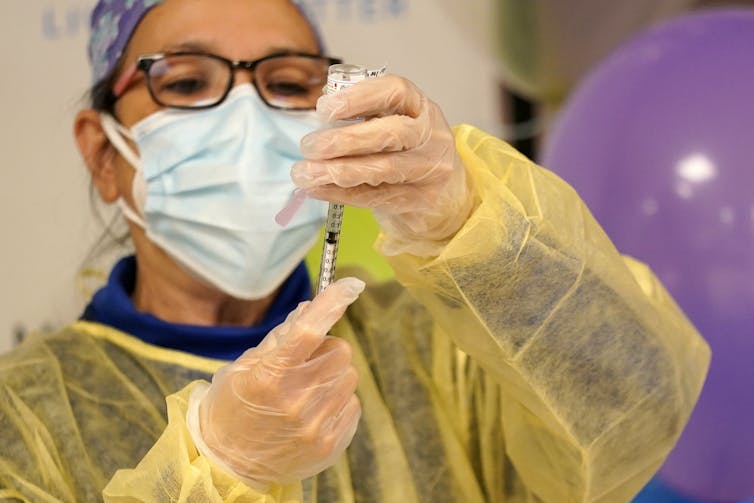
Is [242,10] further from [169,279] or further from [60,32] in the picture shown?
[60,32]

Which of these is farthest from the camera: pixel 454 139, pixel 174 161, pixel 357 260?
pixel 357 260

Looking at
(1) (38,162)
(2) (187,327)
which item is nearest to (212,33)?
(2) (187,327)

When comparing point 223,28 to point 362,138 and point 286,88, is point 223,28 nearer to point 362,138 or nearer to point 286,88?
point 286,88

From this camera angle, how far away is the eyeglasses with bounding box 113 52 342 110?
53.6 inches

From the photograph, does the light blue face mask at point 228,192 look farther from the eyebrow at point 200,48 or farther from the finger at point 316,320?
the finger at point 316,320

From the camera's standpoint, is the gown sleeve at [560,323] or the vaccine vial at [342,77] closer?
the vaccine vial at [342,77]

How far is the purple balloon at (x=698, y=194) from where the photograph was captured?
1457mm

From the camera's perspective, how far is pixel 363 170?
939 mm

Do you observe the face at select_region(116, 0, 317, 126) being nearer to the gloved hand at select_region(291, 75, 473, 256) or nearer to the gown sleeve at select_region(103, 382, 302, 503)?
the gloved hand at select_region(291, 75, 473, 256)

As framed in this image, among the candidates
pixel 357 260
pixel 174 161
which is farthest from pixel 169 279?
pixel 357 260

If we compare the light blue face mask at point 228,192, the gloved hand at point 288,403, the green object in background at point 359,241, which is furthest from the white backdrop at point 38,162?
the gloved hand at point 288,403

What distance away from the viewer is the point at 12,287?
6.79ft

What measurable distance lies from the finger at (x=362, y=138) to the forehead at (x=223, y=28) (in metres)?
0.48

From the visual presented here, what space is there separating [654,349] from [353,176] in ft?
1.44
